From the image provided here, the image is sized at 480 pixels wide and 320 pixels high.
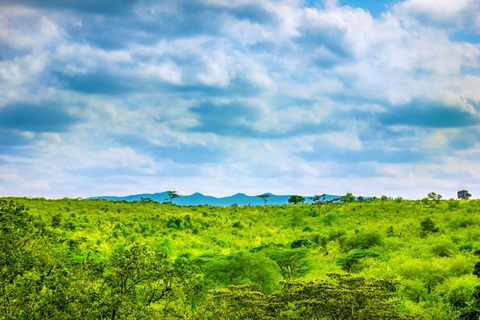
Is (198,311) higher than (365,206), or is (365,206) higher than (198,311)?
(365,206)

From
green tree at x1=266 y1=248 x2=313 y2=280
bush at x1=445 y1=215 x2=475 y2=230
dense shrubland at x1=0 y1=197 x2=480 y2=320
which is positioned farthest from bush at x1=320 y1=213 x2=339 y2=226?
green tree at x1=266 y1=248 x2=313 y2=280

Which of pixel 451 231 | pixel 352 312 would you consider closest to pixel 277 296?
pixel 352 312

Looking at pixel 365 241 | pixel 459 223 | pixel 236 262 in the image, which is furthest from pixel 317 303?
pixel 459 223

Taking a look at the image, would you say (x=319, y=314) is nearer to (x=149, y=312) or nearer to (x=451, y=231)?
(x=149, y=312)

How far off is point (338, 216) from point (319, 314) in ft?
179

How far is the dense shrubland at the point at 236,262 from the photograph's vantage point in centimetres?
1394

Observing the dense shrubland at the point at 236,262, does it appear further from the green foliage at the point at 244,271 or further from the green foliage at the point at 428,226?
the green foliage at the point at 428,226

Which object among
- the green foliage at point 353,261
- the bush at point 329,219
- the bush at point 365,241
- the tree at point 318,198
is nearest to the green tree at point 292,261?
the green foliage at point 353,261

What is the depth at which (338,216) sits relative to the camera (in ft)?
234

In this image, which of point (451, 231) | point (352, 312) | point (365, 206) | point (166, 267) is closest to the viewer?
point (166, 267)

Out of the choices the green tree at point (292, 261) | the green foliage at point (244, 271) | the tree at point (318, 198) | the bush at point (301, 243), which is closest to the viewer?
the green foliage at point (244, 271)

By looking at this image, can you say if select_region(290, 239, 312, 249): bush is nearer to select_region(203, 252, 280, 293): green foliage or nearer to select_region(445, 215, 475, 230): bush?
select_region(203, 252, 280, 293): green foliage

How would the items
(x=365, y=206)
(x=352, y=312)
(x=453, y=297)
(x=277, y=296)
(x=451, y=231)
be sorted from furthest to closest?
1. (x=365, y=206)
2. (x=451, y=231)
3. (x=453, y=297)
4. (x=277, y=296)
5. (x=352, y=312)

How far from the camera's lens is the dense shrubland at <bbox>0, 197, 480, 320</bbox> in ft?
45.7
